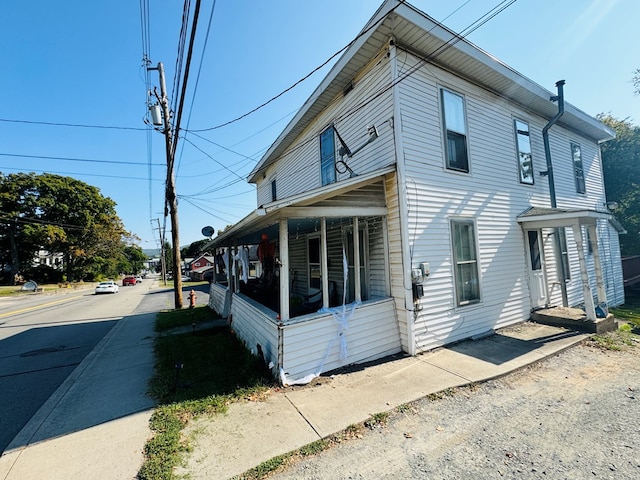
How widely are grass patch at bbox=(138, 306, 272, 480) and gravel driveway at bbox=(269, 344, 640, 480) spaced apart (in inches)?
50.5

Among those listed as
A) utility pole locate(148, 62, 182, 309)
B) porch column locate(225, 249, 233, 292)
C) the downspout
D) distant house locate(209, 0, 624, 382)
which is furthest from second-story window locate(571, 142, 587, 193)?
utility pole locate(148, 62, 182, 309)

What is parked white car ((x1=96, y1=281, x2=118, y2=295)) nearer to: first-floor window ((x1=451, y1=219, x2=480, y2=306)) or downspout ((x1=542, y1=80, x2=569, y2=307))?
first-floor window ((x1=451, y1=219, x2=480, y2=306))

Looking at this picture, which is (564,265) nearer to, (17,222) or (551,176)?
(551,176)

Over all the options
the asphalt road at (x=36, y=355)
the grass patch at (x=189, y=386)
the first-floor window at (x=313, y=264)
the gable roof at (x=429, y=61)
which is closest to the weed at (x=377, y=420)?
the grass patch at (x=189, y=386)

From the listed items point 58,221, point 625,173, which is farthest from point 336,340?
point 58,221

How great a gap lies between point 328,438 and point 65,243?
141 ft

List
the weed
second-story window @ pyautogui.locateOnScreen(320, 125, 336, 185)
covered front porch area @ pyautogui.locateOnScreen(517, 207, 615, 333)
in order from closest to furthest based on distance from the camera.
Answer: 1. the weed
2. covered front porch area @ pyautogui.locateOnScreen(517, 207, 615, 333)
3. second-story window @ pyautogui.locateOnScreen(320, 125, 336, 185)

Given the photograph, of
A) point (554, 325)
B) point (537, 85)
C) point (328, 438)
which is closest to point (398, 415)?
point (328, 438)

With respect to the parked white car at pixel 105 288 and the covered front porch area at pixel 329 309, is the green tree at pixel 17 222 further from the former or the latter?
the covered front porch area at pixel 329 309

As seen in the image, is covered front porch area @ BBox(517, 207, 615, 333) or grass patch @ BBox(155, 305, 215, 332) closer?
covered front porch area @ BBox(517, 207, 615, 333)

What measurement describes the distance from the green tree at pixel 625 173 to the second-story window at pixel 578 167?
8.65 m

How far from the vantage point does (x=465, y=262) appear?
6.10 metres

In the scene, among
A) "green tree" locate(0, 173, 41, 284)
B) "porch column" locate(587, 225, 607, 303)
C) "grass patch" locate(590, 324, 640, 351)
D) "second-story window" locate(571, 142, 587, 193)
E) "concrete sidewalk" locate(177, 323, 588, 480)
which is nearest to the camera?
"concrete sidewalk" locate(177, 323, 588, 480)

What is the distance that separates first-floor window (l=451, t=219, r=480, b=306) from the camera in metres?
5.93
